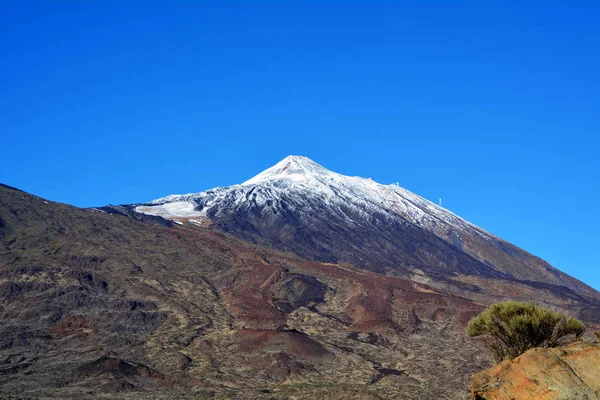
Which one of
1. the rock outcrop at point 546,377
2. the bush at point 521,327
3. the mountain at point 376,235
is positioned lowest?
the rock outcrop at point 546,377

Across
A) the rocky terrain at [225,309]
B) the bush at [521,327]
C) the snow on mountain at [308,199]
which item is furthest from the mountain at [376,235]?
the bush at [521,327]

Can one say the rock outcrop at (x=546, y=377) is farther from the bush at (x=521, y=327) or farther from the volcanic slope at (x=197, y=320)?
the volcanic slope at (x=197, y=320)

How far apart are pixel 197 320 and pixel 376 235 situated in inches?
3017

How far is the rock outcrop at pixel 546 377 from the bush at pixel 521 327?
49.8 feet

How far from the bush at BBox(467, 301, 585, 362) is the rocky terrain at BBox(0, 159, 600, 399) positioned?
11.7 metres

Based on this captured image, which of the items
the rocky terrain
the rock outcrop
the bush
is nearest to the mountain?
the rocky terrain

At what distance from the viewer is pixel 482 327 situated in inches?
1718

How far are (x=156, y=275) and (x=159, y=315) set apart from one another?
A: 45.9 feet

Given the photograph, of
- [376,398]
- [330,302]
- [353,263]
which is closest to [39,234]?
[330,302]

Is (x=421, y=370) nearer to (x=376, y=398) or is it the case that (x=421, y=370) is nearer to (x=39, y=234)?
(x=376, y=398)

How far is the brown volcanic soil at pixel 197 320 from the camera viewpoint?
6397 cm

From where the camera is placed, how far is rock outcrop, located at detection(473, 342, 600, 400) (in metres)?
23.4

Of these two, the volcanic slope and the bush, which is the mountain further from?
the bush

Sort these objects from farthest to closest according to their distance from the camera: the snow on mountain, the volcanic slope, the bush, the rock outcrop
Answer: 1. the snow on mountain
2. the volcanic slope
3. the bush
4. the rock outcrop
